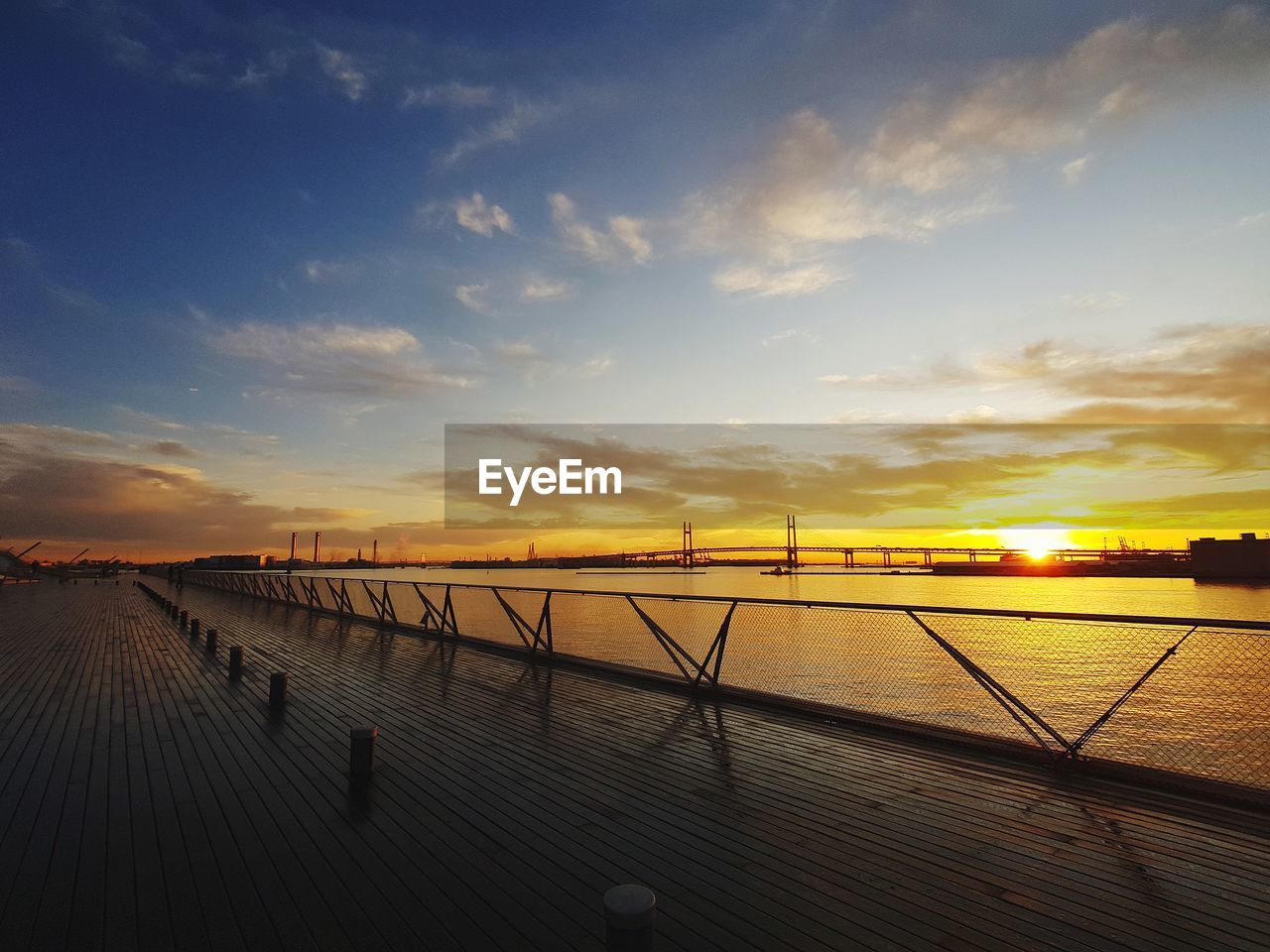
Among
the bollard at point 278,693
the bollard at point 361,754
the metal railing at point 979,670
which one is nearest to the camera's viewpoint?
the bollard at point 361,754

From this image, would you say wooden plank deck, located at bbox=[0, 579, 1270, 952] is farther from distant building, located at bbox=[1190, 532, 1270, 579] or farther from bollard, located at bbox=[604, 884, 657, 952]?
distant building, located at bbox=[1190, 532, 1270, 579]

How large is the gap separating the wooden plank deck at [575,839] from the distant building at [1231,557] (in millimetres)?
102541

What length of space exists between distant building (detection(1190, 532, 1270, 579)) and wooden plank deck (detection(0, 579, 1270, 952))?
4037 inches

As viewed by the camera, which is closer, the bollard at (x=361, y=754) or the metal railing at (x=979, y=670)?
the bollard at (x=361, y=754)

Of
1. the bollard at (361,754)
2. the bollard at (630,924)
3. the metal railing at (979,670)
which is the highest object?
the bollard at (630,924)

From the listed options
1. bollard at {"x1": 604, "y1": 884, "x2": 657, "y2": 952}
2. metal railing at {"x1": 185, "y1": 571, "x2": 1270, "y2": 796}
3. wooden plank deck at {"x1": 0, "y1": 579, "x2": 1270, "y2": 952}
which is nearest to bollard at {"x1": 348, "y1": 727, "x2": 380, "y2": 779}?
wooden plank deck at {"x1": 0, "y1": 579, "x2": 1270, "y2": 952}

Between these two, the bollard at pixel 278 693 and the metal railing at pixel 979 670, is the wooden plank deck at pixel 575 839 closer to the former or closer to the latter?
the bollard at pixel 278 693

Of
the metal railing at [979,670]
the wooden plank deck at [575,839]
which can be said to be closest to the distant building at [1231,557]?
the metal railing at [979,670]

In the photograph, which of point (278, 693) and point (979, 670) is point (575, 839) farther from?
point (278, 693)

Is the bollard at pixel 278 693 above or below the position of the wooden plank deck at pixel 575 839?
above

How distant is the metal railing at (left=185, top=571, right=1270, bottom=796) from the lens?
24.5 ft

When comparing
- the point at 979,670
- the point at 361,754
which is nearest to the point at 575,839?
the point at 361,754

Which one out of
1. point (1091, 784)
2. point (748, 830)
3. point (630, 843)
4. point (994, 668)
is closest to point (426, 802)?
point (630, 843)

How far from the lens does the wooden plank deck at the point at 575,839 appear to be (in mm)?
3449
